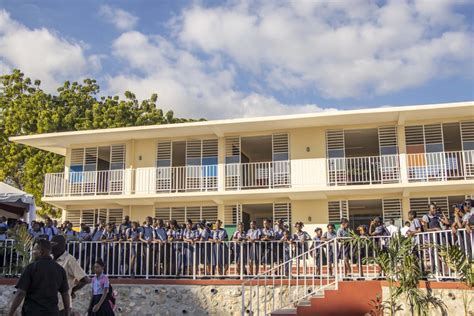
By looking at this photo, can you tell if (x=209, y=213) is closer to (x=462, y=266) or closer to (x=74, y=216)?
(x=74, y=216)

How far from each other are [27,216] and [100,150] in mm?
5569

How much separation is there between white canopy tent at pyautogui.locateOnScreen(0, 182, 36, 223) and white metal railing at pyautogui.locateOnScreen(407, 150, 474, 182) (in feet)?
40.0

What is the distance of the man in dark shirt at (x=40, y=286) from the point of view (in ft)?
19.7

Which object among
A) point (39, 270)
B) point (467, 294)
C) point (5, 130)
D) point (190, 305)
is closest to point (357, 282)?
point (467, 294)

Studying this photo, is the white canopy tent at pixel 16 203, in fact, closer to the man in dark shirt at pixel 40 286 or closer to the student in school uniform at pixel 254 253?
the student in school uniform at pixel 254 253

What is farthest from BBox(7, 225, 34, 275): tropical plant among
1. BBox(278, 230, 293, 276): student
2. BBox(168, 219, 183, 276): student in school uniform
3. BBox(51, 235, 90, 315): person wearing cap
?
BBox(51, 235, 90, 315): person wearing cap

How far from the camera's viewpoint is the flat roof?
1834cm

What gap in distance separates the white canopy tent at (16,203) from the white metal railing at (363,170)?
9.89 metres

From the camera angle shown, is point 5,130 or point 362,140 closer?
point 362,140

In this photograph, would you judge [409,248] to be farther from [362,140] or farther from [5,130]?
[5,130]

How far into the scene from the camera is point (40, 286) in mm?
6051

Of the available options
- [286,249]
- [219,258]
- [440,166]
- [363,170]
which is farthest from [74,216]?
[440,166]

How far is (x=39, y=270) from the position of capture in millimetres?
6090

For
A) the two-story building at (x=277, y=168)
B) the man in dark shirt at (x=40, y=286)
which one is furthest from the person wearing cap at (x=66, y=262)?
the two-story building at (x=277, y=168)
